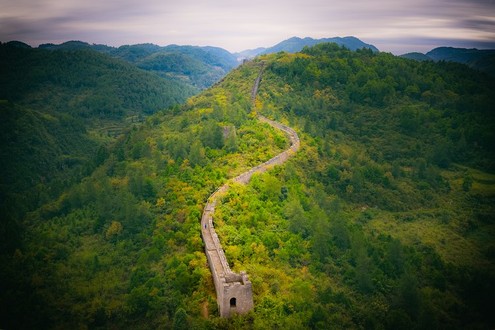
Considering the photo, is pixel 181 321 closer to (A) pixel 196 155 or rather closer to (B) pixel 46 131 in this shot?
(A) pixel 196 155

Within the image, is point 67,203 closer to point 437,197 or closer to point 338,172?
point 338,172

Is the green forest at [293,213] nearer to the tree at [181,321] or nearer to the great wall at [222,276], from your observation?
the tree at [181,321]

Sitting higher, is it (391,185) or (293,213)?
(293,213)

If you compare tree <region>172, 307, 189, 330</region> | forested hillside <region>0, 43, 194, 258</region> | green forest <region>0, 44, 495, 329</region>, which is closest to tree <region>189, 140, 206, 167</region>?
green forest <region>0, 44, 495, 329</region>

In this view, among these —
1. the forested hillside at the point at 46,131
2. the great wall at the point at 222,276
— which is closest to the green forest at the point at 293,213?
the great wall at the point at 222,276

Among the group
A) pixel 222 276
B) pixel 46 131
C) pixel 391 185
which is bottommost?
pixel 391 185

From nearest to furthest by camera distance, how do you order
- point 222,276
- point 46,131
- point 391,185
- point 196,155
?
point 222,276 → point 196,155 → point 391,185 → point 46,131

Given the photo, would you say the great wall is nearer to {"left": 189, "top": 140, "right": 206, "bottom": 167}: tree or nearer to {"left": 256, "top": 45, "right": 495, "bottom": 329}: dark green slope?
{"left": 256, "top": 45, "right": 495, "bottom": 329}: dark green slope

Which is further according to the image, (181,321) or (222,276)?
(222,276)

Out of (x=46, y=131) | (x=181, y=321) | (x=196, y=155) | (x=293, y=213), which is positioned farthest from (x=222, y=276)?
(x=46, y=131)
